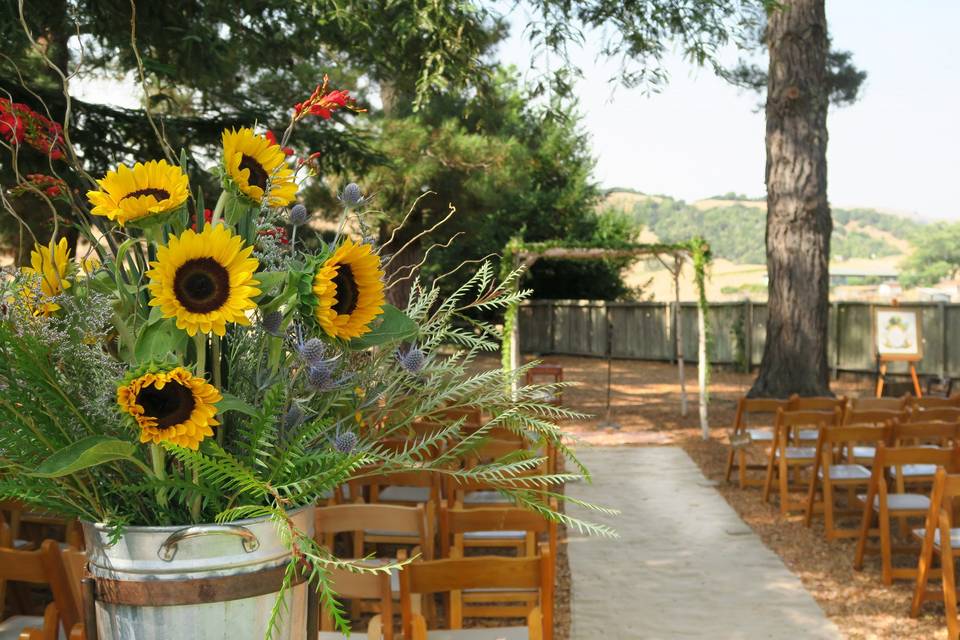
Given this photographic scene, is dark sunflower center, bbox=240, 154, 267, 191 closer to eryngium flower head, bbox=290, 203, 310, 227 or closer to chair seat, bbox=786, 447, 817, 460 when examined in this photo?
eryngium flower head, bbox=290, 203, 310, 227

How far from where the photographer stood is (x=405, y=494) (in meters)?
6.02

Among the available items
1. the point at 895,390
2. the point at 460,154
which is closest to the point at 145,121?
the point at 460,154

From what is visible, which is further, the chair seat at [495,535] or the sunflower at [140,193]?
the chair seat at [495,535]

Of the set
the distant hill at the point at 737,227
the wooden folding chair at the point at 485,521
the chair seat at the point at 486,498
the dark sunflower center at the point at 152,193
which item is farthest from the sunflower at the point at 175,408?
the distant hill at the point at 737,227

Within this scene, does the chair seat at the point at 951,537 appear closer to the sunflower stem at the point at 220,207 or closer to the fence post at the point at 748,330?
the sunflower stem at the point at 220,207

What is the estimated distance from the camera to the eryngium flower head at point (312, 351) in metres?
1.30

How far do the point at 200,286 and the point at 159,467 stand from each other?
270mm

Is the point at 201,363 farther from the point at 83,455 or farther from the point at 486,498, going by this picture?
the point at 486,498

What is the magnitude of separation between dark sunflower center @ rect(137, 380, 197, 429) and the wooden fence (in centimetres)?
1185

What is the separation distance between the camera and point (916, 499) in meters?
5.78

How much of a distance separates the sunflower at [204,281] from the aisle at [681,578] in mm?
4075

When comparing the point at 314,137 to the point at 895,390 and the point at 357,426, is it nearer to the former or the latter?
the point at 357,426

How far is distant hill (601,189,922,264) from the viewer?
102 metres

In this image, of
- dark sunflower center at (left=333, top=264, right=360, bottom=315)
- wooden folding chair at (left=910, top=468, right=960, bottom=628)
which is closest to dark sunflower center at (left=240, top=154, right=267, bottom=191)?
dark sunflower center at (left=333, top=264, right=360, bottom=315)
